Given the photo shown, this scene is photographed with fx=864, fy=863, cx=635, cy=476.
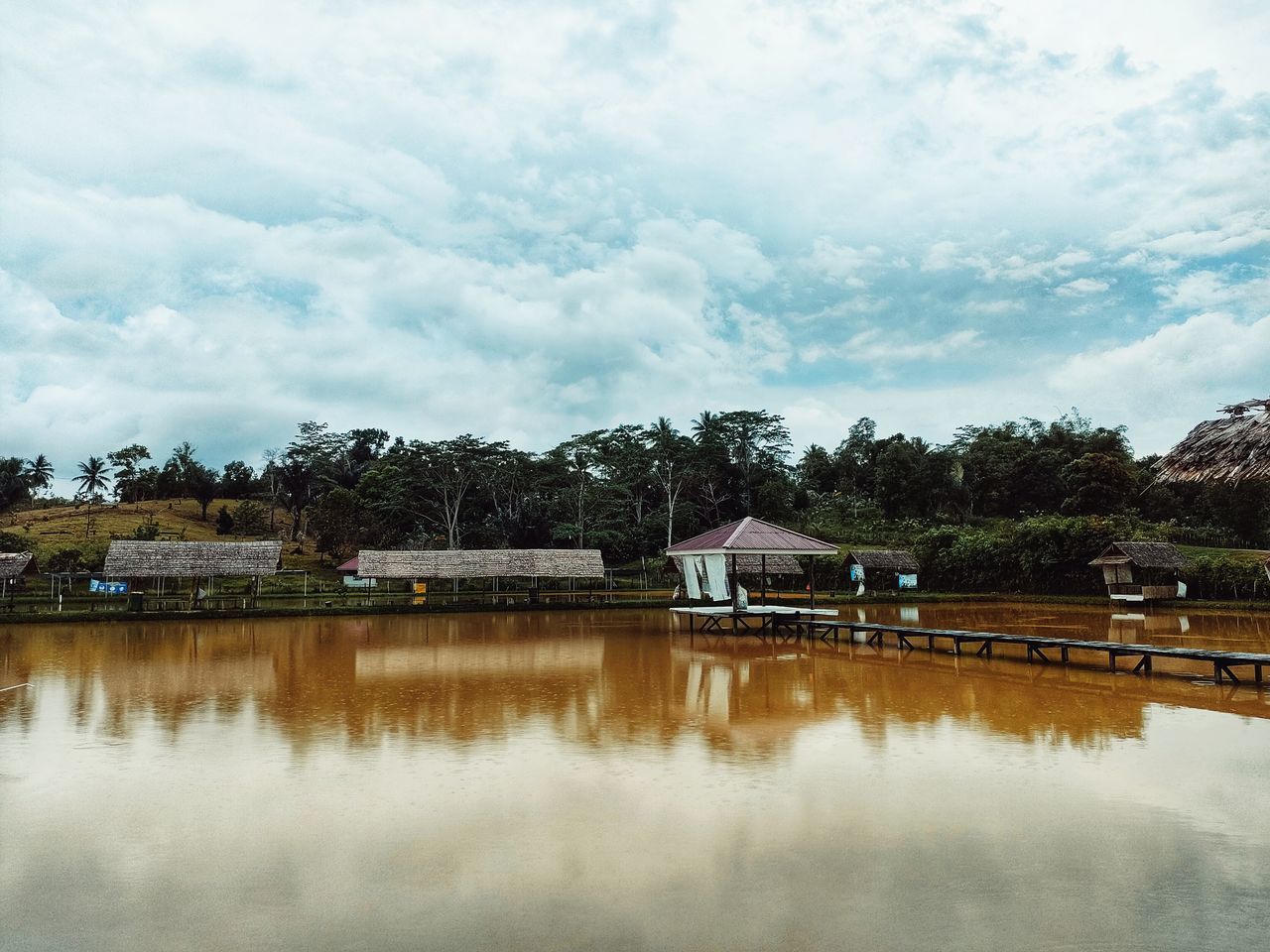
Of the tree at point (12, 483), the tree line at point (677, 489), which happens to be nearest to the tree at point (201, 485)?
the tree line at point (677, 489)

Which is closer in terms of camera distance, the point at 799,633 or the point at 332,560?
the point at 799,633

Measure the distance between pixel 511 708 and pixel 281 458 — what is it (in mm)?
46518

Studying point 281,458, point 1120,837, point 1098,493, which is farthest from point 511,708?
point 281,458

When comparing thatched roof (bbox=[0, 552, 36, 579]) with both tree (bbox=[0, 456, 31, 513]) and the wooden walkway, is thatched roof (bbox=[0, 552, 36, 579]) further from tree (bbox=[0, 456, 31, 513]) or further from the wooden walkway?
tree (bbox=[0, 456, 31, 513])

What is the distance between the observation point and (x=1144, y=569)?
25.6m

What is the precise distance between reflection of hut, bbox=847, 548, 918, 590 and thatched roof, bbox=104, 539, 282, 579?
65.1 feet

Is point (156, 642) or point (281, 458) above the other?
point (281, 458)

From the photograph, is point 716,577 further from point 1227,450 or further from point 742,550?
point 1227,450

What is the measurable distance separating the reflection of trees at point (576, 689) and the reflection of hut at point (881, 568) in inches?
607

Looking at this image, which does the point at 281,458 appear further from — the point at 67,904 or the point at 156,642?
the point at 67,904

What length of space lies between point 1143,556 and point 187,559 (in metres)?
27.9

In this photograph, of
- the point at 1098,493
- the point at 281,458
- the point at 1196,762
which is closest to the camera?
the point at 1196,762

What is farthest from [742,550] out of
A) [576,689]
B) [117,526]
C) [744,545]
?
[117,526]

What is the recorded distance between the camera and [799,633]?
18.0 meters
